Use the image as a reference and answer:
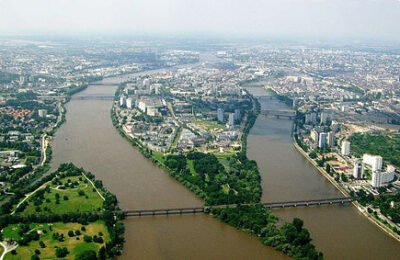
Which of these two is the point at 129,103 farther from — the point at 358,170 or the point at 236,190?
the point at 358,170

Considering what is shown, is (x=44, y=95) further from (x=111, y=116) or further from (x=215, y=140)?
(x=215, y=140)

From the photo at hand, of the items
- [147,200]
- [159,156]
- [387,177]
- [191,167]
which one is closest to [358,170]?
[387,177]

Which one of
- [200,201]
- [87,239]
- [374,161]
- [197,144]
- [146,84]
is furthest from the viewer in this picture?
[146,84]

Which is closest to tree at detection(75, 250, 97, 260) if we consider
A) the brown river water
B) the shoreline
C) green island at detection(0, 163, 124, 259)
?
green island at detection(0, 163, 124, 259)

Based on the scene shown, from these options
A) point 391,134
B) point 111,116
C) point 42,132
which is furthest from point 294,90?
point 42,132

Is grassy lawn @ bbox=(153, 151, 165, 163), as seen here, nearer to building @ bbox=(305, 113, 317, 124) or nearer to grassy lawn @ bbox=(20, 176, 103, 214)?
grassy lawn @ bbox=(20, 176, 103, 214)

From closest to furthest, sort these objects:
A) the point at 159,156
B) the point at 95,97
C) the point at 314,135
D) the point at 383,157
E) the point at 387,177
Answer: the point at 387,177
the point at 159,156
the point at 383,157
the point at 314,135
the point at 95,97

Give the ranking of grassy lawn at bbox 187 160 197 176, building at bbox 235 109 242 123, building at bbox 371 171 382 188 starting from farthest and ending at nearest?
building at bbox 235 109 242 123
grassy lawn at bbox 187 160 197 176
building at bbox 371 171 382 188
